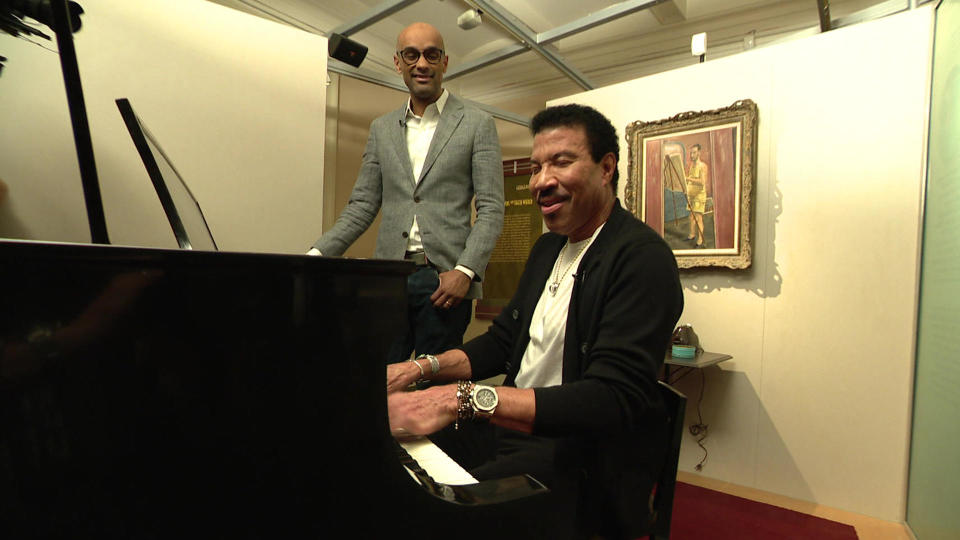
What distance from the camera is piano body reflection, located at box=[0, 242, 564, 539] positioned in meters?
0.45

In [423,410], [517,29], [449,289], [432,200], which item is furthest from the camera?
[517,29]

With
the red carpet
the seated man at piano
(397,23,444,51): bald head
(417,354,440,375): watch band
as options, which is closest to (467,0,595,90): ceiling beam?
(397,23,444,51): bald head

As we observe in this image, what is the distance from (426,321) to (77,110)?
1152mm

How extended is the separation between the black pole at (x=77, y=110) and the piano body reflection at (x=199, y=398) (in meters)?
0.54

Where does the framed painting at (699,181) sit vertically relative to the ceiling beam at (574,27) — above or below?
below

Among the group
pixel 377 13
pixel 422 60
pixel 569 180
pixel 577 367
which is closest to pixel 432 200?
pixel 422 60

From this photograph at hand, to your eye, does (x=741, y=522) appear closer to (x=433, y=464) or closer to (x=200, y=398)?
(x=433, y=464)

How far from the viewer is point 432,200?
6.16 feet

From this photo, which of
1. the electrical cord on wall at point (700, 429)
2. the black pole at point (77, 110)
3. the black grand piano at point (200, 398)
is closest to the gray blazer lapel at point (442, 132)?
the black pole at point (77, 110)

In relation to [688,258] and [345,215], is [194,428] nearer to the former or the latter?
[345,215]

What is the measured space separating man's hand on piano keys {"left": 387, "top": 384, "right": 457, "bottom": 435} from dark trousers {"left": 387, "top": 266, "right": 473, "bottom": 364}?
2.60 feet

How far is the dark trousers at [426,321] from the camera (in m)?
1.76

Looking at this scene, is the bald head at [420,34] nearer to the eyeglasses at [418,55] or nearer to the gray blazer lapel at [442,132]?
the eyeglasses at [418,55]

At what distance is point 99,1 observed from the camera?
1846 mm
